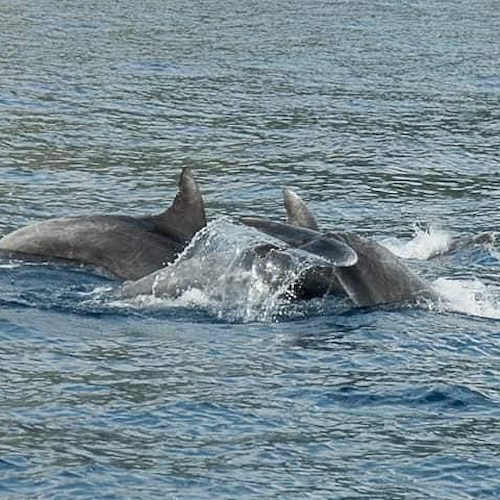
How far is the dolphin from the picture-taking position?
15.3 meters

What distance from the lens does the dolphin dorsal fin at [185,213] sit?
55.8ft

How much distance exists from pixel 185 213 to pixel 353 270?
2.12 m

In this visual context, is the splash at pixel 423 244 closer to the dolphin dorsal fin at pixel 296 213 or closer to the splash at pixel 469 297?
the splash at pixel 469 297

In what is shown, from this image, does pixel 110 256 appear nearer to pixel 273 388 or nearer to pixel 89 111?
pixel 273 388

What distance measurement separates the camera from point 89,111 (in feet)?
93.9

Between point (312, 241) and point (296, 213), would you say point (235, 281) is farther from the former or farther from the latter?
point (312, 241)

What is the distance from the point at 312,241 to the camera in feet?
49.3

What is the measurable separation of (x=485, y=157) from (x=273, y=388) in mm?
13055

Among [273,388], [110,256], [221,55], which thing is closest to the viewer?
[273,388]

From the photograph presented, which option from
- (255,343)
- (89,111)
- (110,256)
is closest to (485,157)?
(89,111)

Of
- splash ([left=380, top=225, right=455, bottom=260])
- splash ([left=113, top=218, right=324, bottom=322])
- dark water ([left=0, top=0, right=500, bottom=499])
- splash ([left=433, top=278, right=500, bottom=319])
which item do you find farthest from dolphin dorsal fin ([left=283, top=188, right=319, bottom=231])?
splash ([left=380, top=225, right=455, bottom=260])

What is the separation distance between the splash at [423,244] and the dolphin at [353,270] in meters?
2.63

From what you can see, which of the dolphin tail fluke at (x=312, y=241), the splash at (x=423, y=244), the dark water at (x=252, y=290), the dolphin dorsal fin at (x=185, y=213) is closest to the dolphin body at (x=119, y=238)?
the dolphin dorsal fin at (x=185, y=213)

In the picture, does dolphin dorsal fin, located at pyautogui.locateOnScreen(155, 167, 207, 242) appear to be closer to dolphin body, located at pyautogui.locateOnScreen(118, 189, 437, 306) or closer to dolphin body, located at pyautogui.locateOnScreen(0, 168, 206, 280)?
dolphin body, located at pyautogui.locateOnScreen(0, 168, 206, 280)
